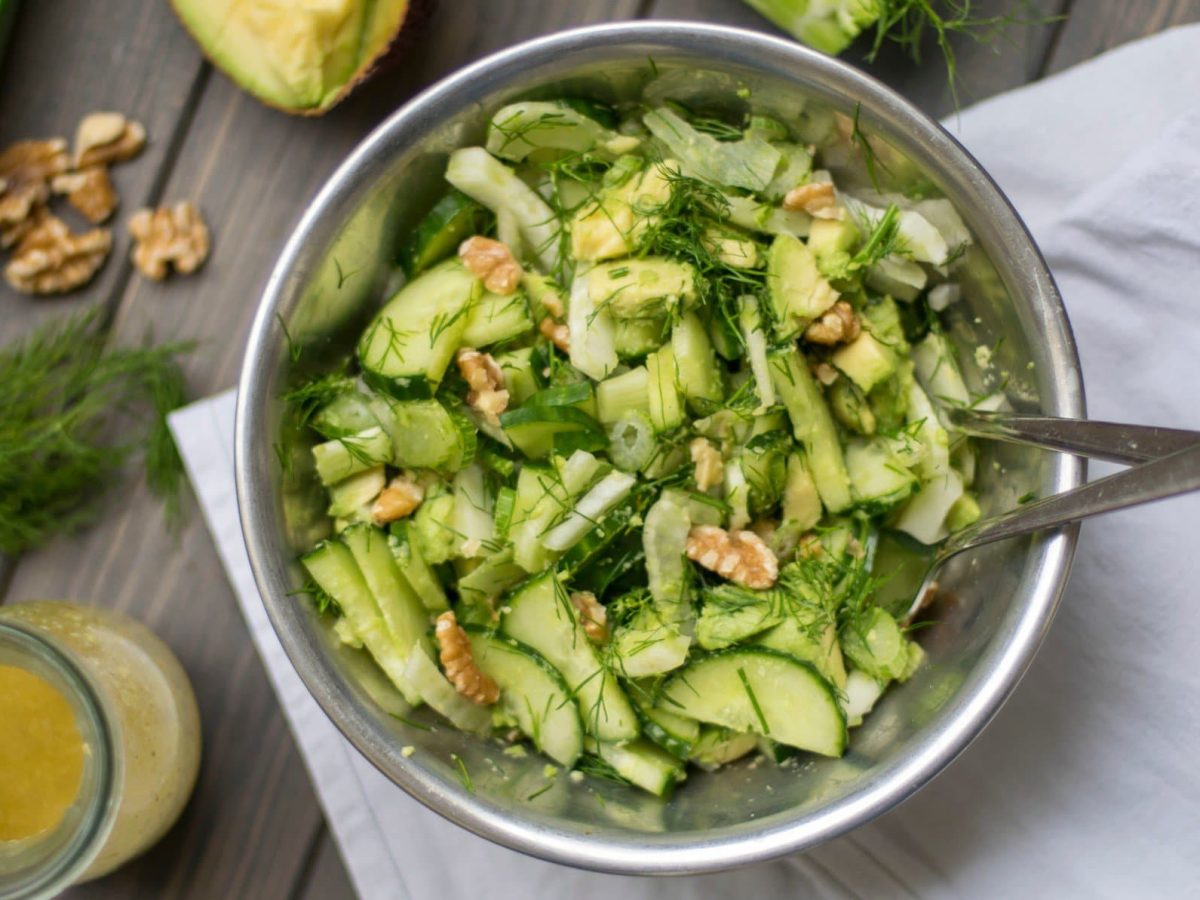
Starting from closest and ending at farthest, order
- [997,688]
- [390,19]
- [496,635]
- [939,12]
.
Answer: [997,688] → [496,635] → [390,19] → [939,12]

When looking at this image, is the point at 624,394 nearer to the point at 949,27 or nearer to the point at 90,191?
the point at 949,27

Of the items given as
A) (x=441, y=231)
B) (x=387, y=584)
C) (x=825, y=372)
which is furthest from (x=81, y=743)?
(x=825, y=372)

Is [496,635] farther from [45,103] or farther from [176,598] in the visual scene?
[45,103]

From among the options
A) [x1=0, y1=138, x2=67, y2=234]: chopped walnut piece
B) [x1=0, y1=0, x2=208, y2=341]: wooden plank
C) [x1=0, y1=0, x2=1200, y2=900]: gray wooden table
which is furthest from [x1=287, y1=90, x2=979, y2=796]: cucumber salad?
[x1=0, y1=138, x2=67, y2=234]: chopped walnut piece

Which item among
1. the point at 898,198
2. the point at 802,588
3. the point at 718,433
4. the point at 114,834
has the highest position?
the point at 898,198

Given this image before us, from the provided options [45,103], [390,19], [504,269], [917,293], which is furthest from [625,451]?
[45,103]

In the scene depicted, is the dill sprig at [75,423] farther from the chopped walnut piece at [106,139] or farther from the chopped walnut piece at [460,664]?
the chopped walnut piece at [460,664]

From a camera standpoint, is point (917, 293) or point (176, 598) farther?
point (176, 598)
